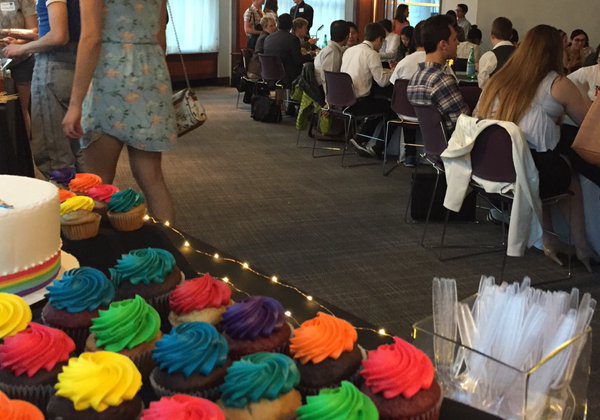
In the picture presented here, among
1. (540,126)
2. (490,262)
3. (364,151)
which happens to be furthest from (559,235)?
(364,151)

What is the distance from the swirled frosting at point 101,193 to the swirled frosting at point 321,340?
3.37 feet

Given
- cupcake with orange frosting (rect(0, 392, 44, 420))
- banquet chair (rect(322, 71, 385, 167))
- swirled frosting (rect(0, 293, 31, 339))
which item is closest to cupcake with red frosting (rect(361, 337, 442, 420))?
cupcake with orange frosting (rect(0, 392, 44, 420))

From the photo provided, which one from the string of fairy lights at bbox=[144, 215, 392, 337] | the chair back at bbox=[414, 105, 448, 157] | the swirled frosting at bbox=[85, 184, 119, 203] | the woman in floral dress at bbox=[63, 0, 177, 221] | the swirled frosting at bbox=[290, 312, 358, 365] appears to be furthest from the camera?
the chair back at bbox=[414, 105, 448, 157]

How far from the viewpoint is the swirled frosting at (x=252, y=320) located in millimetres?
1114

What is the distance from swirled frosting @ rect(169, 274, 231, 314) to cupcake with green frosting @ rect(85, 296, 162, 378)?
99 millimetres

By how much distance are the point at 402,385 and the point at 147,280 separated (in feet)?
1.90

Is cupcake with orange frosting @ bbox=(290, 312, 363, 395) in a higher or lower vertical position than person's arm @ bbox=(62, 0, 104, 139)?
lower

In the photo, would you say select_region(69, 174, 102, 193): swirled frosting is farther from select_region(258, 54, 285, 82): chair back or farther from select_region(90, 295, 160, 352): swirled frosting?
select_region(258, 54, 285, 82): chair back

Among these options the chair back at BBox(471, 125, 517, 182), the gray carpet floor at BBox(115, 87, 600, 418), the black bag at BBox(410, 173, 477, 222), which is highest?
the chair back at BBox(471, 125, 517, 182)

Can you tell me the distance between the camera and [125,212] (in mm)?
1875

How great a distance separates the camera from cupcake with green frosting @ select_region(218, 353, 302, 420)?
0.93 meters

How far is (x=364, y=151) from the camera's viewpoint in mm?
6582

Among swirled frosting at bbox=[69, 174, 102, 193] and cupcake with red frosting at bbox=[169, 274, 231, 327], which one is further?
swirled frosting at bbox=[69, 174, 102, 193]

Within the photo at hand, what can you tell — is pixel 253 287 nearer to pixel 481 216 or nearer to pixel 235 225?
pixel 235 225
